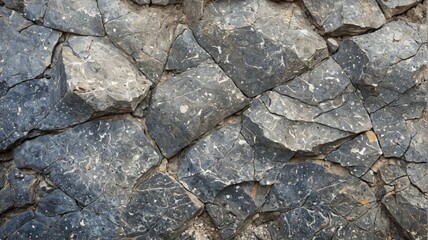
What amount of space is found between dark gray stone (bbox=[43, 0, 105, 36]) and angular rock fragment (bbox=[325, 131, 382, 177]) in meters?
1.35

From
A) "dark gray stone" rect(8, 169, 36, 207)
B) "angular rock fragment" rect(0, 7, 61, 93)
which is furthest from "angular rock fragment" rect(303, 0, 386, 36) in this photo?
"dark gray stone" rect(8, 169, 36, 207)

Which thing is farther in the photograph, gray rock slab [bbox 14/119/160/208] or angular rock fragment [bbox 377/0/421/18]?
angular rock fragment [bbox 377/0/421/18]

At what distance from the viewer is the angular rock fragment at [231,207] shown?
10.4 ft

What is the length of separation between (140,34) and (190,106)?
0.44m

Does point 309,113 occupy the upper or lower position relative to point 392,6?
lower

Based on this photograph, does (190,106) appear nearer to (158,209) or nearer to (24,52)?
(158,209)

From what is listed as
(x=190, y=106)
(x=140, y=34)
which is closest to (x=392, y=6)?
(x=190, y=106)

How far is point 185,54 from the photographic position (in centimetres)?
323

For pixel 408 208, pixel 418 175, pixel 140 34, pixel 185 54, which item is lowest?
pixel 408 208

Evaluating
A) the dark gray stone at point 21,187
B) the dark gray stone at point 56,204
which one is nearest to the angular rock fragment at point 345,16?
the dark gray stone at point 56,204

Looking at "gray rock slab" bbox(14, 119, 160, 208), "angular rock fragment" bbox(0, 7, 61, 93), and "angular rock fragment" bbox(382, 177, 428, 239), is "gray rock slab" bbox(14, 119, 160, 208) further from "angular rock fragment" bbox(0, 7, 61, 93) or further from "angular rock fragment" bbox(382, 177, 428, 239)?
"angular rock fragment" bbox(382, 177, 428, 239)

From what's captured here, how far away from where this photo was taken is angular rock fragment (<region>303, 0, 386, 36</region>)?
323 cm

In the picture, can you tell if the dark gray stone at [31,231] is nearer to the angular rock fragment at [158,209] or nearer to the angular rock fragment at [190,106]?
the angular rock fragment at [158,209]

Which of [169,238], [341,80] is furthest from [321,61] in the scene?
[169,238]
